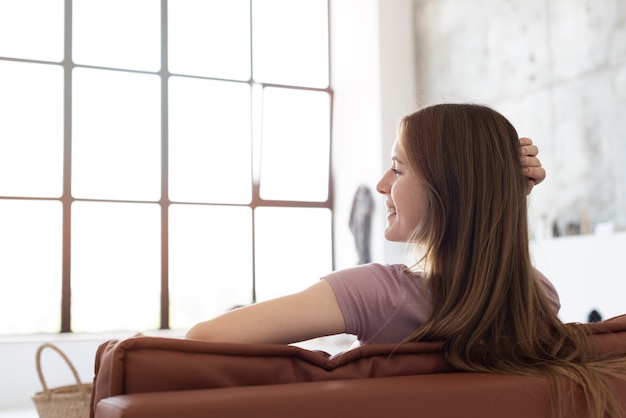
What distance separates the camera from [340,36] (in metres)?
8.00

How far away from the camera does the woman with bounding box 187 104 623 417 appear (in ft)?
4.25

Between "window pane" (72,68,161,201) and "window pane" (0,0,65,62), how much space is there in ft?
1.08

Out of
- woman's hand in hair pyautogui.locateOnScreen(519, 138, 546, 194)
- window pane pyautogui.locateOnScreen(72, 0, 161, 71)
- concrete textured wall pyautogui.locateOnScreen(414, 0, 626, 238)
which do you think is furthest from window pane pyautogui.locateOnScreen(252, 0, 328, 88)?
woman's hand in hair pyautogui.locateOnScreen(519, 138, 546, 194)

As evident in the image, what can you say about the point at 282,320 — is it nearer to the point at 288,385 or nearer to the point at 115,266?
the point at 288,385

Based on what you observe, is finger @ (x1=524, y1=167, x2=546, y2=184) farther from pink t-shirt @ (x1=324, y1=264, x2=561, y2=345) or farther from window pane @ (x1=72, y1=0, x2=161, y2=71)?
window pane @ (x1=72, y1=0, x2=161, y2=71)

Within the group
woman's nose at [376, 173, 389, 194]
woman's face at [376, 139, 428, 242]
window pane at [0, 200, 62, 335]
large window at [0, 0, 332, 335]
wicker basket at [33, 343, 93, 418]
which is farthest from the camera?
large window at [0, 0, 332, 335]

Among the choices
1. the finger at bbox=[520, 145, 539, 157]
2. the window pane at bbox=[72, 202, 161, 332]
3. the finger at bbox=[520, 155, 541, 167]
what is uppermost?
the finger at bbox=[520, 145, 539, 157]

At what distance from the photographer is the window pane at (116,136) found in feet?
22.9

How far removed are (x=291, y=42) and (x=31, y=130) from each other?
2619 mm

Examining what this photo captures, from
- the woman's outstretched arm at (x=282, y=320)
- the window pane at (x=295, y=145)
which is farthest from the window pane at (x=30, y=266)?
the woman's outstretched arm at (x=282, y=320)

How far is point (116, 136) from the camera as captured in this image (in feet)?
23.2

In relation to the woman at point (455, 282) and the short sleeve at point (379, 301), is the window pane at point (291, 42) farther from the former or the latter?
the short sleeve at point (379, 301)

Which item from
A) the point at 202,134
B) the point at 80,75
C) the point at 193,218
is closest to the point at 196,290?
the point at 193,218

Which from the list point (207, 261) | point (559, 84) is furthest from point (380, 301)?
point (207, 261)
